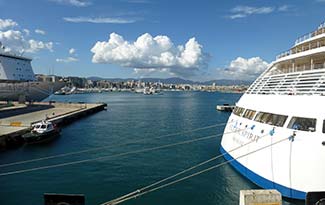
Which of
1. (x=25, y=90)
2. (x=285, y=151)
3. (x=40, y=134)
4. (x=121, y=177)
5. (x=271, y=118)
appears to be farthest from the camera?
(x=25, y=90)

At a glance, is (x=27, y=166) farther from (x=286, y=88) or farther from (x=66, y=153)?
(x=286, y=88)

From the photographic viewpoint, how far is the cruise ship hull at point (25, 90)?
61.8 meters

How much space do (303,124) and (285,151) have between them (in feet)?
4.42

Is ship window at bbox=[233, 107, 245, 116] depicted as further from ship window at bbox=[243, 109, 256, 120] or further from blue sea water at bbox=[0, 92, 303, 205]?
blue sea water at bbox=[0, 92, 303, 205]

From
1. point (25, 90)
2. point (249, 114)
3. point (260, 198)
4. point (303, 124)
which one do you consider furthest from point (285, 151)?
point (25, 90)

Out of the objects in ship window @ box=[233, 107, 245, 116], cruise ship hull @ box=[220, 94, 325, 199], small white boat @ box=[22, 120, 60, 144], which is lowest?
small white boat @ box=[22, 120, 60, 144]

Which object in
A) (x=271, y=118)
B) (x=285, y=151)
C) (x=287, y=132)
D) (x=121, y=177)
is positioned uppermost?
(x=271, y=118)

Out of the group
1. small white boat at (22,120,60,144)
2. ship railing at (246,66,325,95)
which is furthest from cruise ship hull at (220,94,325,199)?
small white boat at (22,120,60,144)

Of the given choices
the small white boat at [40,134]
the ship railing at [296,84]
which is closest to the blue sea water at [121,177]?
the small white boat at [40,134]

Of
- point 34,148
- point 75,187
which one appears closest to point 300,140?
point 75,187

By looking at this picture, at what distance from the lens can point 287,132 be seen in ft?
43.1

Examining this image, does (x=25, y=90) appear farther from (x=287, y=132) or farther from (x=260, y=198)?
(x=260, y=198)

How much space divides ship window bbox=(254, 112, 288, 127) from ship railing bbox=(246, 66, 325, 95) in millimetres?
1433

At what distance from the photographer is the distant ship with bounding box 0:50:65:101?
63.1 metres
